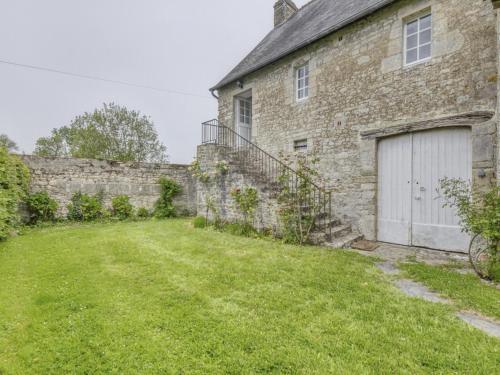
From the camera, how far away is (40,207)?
8.00m

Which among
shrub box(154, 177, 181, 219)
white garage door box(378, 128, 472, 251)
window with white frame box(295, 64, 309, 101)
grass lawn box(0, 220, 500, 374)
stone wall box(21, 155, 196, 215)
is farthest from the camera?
shrub box(154, 177, 181, 219)

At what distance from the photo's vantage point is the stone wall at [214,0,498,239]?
4688 mm

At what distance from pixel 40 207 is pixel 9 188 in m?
1.83

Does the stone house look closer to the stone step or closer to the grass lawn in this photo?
the stone step

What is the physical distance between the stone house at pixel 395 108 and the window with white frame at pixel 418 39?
21 millimetres

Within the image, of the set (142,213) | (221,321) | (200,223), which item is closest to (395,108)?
(221,321)

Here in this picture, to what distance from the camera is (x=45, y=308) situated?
273 cm

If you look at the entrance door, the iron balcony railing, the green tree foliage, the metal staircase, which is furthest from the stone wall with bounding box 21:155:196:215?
the green tree foliage

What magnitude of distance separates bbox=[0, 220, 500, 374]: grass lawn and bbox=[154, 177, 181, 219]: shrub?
5.91 meters

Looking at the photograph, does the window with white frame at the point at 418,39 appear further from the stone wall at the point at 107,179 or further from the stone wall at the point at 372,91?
the stone wall at the point at 107,179

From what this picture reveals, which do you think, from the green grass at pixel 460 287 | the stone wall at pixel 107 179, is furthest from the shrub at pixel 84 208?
the green grass at pixel 460 287

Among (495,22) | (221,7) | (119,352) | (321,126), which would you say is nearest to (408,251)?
(321,126)

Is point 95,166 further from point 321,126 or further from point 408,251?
point 408,251

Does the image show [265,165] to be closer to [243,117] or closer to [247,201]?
[247,201]
